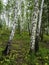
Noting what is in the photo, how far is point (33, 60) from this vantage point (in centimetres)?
1380

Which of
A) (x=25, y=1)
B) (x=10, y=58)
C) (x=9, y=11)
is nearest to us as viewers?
(x=10, y=58)

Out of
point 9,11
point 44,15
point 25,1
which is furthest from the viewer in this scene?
point 9,11

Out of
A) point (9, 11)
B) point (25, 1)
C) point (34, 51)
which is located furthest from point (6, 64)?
point (9, 11)

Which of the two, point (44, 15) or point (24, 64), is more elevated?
point (44, 15)

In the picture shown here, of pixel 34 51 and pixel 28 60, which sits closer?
pixel 28 60

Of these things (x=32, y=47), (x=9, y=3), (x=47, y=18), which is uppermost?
(x=9, y=3)

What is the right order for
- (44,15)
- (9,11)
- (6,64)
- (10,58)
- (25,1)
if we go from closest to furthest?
(6,64) < (10,58) < (44,15) < (25,1) < (9,11)

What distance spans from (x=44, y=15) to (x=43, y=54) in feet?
44.3

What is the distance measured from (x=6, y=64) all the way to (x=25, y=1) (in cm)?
3585

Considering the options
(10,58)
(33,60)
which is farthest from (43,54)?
(10,58)

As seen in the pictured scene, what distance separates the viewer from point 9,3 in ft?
159

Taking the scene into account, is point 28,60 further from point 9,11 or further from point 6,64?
point 9,11

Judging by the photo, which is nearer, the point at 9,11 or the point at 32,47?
the point at 32,47

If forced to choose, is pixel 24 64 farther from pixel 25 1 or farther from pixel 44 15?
pixel 25 1
